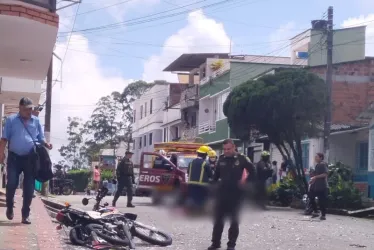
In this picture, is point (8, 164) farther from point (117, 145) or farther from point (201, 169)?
point (117, 145)

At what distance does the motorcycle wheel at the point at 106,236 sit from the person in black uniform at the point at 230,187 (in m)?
1.40

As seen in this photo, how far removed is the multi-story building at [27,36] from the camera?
1262cm

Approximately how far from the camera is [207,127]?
49625 mm

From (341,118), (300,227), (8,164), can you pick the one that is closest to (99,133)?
(341,118)

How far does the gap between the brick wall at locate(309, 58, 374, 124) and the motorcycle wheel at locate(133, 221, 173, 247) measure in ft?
78.7

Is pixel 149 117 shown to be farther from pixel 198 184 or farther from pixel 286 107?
pixel 198 184

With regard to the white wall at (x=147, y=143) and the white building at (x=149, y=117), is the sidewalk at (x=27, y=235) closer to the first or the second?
the white wall at (x=147, y=143)

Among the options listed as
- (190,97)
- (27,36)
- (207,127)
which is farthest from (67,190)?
(27,36)

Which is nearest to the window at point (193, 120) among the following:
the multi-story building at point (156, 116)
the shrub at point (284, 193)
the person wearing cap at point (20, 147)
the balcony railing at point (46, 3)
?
the multi-story building at point (156, 116)

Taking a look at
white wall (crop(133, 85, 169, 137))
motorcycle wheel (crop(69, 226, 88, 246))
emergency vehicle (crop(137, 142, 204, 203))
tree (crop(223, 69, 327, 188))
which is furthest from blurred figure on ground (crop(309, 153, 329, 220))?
white wall (crop(133, 85, 169, 137))

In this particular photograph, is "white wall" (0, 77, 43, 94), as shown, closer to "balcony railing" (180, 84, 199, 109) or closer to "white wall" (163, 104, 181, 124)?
"balcony railing" (180, 84, 199, 109)

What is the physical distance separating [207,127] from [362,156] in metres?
17.6

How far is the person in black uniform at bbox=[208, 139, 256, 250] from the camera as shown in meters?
11.1

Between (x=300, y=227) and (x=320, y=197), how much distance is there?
3.66 m
